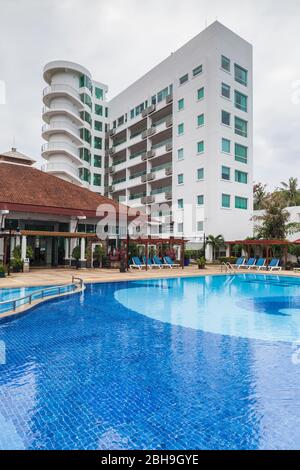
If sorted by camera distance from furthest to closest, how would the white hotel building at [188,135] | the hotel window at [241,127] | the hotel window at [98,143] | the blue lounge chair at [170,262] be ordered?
the hotel window at [98,143] < the hotel window at [241,127] < the white hotel building at [188,135] < the blue lounge chair at [170,262]

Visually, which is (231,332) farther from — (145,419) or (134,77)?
(134,77)

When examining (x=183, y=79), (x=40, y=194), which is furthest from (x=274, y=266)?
(x=183, y=79)

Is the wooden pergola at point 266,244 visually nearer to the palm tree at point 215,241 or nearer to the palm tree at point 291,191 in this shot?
the palm tree at point 215,241

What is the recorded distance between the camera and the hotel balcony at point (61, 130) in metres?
42.1

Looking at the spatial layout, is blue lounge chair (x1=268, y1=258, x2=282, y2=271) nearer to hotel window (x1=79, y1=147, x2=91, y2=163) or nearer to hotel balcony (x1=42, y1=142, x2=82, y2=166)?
hotel balcony (x1=42, y1=142, x2=82, y2=166)

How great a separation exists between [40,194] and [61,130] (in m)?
19.4

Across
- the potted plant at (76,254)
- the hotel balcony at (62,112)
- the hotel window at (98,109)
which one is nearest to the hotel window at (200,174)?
the potted plant at (76,254)

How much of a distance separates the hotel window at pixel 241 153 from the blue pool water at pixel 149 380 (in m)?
28.1

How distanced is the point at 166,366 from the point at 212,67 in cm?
3538

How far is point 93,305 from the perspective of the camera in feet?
39.5

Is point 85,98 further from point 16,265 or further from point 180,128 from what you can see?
point 16,265

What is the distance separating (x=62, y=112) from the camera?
42.5 metres

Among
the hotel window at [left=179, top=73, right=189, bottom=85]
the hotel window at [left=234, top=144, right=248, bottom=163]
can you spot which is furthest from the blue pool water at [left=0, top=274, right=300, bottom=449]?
the hotel window at [left=179, top=73, right=189, bottom=85]

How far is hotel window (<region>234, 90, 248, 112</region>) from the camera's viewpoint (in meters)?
36.9
